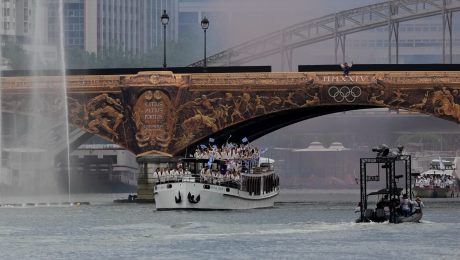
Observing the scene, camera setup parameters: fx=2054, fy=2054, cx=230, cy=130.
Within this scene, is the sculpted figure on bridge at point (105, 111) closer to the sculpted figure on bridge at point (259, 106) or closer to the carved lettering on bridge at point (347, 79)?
the sculpted figure on bridge at point (259, 106)

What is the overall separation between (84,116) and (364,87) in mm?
23196

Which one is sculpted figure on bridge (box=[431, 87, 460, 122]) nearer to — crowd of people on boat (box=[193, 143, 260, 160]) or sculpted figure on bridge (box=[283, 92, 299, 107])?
sculpted figure on bridge (box=[283, 92, 299, 107])

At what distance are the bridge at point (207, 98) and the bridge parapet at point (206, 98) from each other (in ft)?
0.26

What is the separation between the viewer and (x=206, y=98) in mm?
165750

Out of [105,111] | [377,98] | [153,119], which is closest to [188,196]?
[153,119]

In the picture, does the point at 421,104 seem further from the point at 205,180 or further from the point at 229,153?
the point at 205,180

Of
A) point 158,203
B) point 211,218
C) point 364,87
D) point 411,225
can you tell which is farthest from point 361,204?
point 364,87

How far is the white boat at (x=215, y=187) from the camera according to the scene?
5704 inches

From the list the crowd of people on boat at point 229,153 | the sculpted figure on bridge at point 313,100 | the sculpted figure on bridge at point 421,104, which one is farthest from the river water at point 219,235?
the sculpted figure on bridge at point 313,100

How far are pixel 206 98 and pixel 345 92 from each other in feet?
37.6

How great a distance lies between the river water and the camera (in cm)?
10562

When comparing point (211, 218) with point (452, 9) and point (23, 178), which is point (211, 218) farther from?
point (452, 9)

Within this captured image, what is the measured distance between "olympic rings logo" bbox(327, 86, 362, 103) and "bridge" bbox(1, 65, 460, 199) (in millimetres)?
79

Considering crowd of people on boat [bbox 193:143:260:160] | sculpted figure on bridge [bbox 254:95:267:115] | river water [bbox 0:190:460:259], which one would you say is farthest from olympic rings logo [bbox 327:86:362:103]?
river water [bbox 0:190:460:259]
